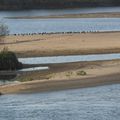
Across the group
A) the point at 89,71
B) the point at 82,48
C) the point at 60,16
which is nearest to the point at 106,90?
the point at 89,71

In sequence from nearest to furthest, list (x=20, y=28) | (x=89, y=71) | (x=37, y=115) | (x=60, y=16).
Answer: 1. (x=37, y=115)
2. (x=89, y=71)
3. (x=20, y=28)
4. (x=60, y=16)

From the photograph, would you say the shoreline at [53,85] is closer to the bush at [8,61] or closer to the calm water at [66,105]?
the calm water at [66,105]

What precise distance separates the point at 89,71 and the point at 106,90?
488 centimetres

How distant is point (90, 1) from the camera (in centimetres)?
14588

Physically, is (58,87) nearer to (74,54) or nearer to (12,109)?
(12,109)

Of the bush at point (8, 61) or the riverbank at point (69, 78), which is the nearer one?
the riverbank at point (69, 78)

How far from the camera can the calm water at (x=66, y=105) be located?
95.8 feet

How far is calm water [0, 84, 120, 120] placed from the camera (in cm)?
2920

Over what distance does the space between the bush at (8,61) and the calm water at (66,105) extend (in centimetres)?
662

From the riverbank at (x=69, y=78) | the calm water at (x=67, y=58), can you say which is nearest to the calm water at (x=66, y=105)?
the riverbank at (x=69, y=78)

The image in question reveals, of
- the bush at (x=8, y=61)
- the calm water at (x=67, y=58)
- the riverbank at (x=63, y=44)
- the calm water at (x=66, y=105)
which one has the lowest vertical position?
the riverbank at (x=63, y=44)

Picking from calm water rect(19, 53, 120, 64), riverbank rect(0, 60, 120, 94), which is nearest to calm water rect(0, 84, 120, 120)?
riverbank rect(0, 60, 120, 94)

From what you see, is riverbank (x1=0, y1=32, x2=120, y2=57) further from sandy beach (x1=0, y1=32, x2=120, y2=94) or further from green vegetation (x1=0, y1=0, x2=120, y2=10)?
green vegetation (x1=0, y1=0, x2=120, y2=10)

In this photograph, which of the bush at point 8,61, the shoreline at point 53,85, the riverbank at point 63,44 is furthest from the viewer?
the riverbank at point 63,44
